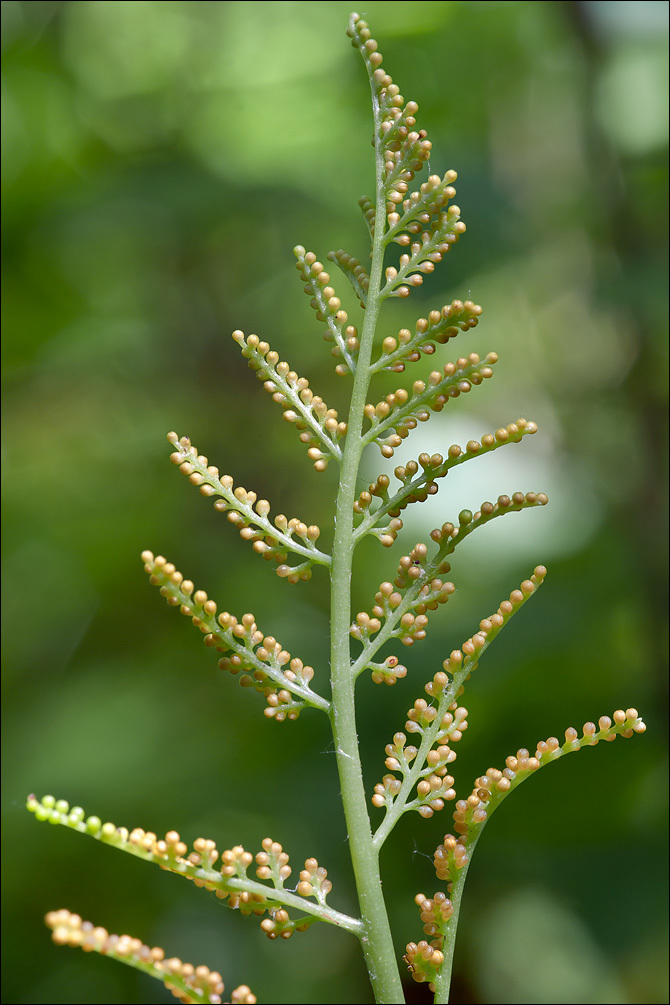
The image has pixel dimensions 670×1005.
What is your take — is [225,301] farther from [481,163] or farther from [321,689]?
[321,689]

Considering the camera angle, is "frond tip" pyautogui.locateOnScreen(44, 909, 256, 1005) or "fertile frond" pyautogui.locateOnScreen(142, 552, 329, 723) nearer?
"frond tip" pyautogui.locateOnScreen(44, 909, 256, 1005)

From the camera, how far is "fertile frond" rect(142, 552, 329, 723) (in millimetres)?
501

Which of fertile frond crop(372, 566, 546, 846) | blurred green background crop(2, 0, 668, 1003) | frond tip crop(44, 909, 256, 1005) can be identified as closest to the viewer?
frond tip crop(44, 909, 256, 1005)

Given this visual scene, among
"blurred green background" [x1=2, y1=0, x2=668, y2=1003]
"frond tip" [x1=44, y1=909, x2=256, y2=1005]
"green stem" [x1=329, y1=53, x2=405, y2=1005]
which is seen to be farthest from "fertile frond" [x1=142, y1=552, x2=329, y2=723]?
"blurred green background" [x1=2, y1=0, x2=668, y2=1003]

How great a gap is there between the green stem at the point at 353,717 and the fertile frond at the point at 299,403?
1.4 inches

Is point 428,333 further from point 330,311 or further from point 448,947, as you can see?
point 448,947

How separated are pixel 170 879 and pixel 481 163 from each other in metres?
1.98

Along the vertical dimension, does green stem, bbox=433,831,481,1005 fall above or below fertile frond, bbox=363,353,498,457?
below

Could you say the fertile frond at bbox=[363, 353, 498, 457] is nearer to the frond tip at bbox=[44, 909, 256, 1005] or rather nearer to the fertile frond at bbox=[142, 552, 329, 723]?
the fertile frond at bbox=[142, 552, 329, 723]

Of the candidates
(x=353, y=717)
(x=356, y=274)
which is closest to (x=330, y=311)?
(x=356, y=274)

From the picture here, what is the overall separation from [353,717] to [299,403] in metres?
0.19

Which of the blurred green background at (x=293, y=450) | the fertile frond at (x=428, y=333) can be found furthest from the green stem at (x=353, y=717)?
the blurred green background at (x=293, y=450)

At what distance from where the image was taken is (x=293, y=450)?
10.2 ft

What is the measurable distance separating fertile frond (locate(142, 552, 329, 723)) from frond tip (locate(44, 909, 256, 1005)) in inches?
5.6
